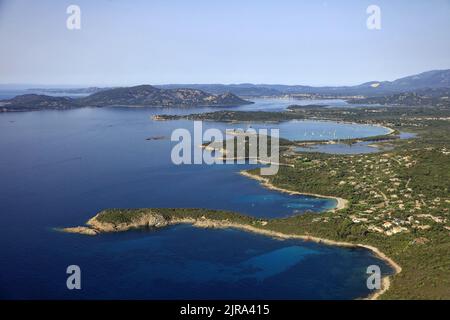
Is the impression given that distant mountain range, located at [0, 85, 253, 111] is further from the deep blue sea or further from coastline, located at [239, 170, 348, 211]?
coastline, located at [239, 170, 348, 211]

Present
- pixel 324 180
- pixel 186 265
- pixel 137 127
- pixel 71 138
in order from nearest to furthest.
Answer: pixel 186 265
pixel 324 180
pixel 71 138
pixel 137 127

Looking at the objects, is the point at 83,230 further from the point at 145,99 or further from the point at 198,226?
the point at 145,99

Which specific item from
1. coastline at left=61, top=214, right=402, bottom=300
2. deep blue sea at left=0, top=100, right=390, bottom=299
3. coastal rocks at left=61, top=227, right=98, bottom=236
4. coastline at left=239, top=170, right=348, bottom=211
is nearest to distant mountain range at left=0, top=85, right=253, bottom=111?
deep blue sea at left=0, top=100, right=390, bottom=299

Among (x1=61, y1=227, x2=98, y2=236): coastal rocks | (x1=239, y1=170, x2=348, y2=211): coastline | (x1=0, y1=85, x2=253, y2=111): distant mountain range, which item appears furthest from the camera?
(x1=0, y1=85, x2=253, y2=111): distant mountain range

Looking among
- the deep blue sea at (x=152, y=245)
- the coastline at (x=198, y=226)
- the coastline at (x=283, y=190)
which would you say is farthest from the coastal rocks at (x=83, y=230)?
the coastline at (x=283, y=190)

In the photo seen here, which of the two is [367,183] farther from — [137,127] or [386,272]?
[137,127]

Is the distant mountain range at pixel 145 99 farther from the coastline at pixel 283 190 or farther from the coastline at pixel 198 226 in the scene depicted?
the coastline at pixel 198 226

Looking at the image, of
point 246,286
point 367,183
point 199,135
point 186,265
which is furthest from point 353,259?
point 199,135

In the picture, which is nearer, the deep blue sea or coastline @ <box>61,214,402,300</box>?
the deep blue sea
